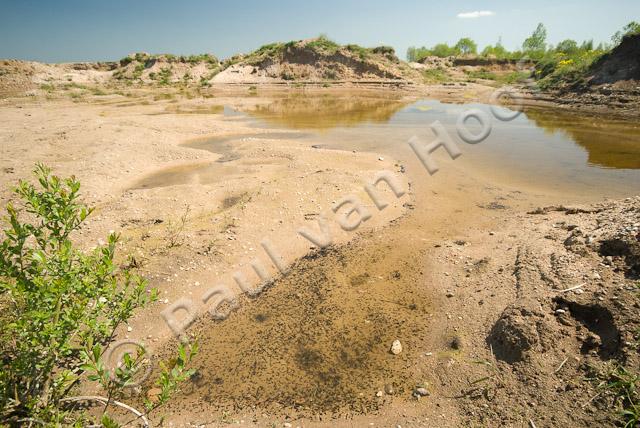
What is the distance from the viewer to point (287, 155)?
1106 cm

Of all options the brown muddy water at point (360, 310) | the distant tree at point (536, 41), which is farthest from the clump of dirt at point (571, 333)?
the distant tree at point (536, 41)

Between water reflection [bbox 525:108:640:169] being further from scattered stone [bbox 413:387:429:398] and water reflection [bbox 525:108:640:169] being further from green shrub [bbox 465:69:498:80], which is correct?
green shrub [bbox 465:69:498:80]

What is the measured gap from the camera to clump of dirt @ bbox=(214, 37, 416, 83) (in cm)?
4438

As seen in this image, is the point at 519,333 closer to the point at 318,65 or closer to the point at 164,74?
the point at 318,65

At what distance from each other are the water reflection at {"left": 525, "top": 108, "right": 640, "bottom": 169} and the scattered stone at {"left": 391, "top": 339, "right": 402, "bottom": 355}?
1111 centimetres

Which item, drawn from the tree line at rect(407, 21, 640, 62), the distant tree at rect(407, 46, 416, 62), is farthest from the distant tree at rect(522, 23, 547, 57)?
the distant tree at rect(407, 46, 416, 62)

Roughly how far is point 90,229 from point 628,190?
12.7 meters

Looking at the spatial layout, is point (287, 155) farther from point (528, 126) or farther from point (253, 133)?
point (528, 126)

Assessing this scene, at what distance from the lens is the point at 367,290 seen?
17.2ft

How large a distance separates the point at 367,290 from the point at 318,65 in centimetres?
4634

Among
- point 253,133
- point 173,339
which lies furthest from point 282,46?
point 173,339

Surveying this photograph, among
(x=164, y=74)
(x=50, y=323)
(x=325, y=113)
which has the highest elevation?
(x=164, y=74)

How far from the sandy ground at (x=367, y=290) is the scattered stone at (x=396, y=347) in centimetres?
7

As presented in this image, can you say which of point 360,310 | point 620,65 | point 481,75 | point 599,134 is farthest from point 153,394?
point 481,75
